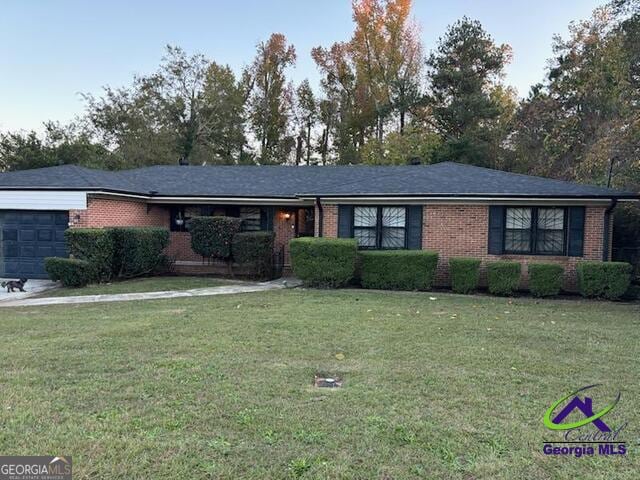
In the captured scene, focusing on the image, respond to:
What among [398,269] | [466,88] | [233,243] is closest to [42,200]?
[233,243]

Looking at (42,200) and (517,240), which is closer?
(517,240)

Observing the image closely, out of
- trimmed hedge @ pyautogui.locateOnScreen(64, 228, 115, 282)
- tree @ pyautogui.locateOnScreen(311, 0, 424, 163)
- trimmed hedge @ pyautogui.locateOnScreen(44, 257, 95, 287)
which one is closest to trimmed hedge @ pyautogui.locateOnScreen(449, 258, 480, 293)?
trimmed hedge @ pyautogui.locateOnScreen(64, 228, 115, 282)

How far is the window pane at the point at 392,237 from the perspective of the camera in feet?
40.5

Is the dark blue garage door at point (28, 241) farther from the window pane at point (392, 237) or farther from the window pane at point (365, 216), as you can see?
the window pane at point (392, 237)

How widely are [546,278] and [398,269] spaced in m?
3.63

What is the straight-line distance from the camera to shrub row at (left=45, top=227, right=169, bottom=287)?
11461 mm

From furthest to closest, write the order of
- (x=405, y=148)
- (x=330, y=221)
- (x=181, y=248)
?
(x=405, y=148) → (x=181, y=248) → (x=330, y=221)

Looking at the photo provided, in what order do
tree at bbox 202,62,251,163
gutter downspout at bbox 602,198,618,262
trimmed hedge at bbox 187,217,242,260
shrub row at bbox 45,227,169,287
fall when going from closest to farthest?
gutter downspout at bbox 602,198,618,262 < shrub row at bbox 45,227,169,287 < trimmed hedge at bbox 187,217,242,260 < tree at bbox 202,62,251,163

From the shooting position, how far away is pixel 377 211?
12484 millimetres

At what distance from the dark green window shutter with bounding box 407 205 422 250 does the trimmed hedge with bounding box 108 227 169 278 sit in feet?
25.5

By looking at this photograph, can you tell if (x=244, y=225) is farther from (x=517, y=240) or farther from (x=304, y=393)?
(x=304, y=393)

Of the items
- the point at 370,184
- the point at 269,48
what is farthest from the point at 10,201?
the point at 269,48

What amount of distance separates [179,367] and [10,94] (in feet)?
84.7

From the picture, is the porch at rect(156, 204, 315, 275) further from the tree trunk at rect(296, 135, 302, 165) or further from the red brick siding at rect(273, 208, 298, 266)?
the tree trunk at rect(296, 135, 302, 165)
